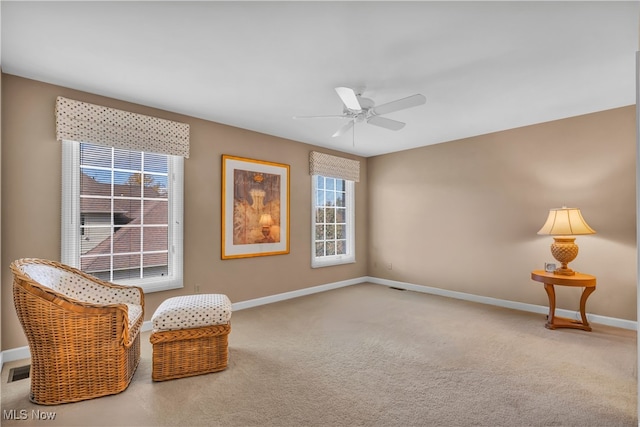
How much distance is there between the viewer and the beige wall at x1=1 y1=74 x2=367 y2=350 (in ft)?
9.02

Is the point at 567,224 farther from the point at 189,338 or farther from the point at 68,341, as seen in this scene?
the point at 68,341

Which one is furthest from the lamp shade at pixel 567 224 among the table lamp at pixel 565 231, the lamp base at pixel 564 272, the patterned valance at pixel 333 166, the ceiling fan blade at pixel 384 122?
the patterned valance at pixel 333 166

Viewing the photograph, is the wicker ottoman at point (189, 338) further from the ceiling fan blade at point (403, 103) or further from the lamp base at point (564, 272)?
the lamp base at point (564, 272)

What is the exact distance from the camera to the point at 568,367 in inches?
102

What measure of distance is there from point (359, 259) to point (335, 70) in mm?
4029

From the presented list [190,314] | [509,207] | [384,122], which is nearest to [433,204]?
[509,207]

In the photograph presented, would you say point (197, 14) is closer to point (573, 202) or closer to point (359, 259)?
point (573, 202)

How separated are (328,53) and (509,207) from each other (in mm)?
3452

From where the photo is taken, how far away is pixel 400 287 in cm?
557

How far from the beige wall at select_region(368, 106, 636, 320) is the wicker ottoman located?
3.78 m

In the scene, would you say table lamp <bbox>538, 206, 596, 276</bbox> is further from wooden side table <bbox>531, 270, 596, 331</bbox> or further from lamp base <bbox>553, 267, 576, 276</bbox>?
wooden side table <bbox>531, 270, 596, 331</bbox>

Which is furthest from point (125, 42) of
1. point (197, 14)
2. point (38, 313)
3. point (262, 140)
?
point (262, 140)

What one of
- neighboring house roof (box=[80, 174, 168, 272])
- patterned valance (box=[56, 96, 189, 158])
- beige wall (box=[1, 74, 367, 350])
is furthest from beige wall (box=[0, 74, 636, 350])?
neighboring house roof (box=[80, 174, 168, 272])

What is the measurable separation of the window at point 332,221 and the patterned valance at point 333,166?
0.50 ft
